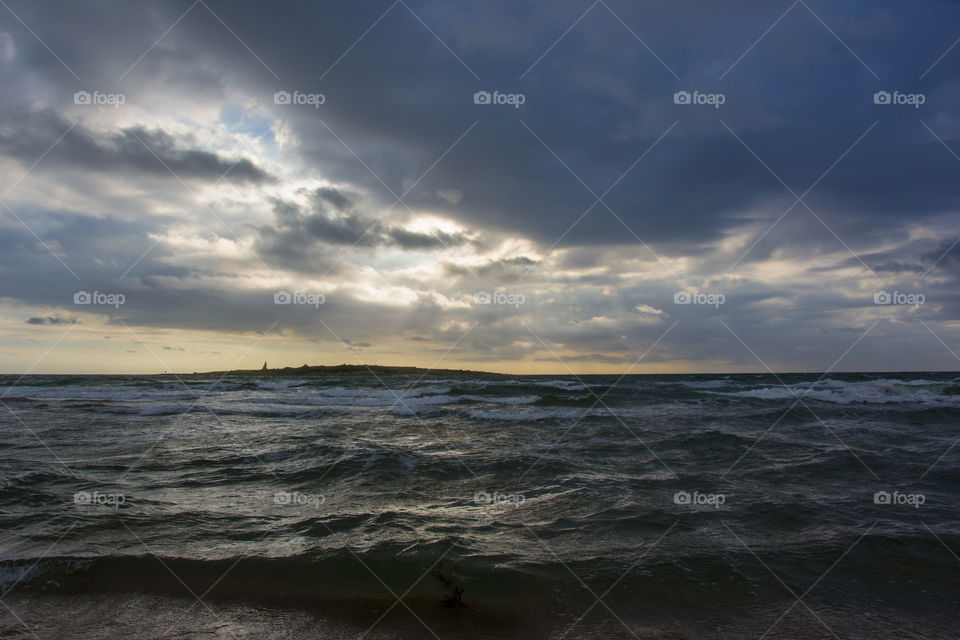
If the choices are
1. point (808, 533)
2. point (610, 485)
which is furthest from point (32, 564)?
point (808, 533)

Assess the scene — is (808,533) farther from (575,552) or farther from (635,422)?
(635,422)

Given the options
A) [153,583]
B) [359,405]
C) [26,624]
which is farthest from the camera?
[359,405]

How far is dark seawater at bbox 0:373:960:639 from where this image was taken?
4285mm

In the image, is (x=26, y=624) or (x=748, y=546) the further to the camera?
(x=748, y=546)

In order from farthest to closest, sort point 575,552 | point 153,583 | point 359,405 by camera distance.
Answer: point 359,405
point 575,552
point 153,583

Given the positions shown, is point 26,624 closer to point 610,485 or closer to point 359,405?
point 610,485

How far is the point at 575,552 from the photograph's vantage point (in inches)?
225

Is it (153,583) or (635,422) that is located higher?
(635,422)

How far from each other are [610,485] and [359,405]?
2037cm

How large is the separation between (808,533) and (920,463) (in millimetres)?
6831

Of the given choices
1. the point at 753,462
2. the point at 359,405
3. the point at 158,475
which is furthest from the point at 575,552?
the point at 359,405

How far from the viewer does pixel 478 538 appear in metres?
6.10

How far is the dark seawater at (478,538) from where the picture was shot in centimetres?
429

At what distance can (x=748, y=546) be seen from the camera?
601 cm
